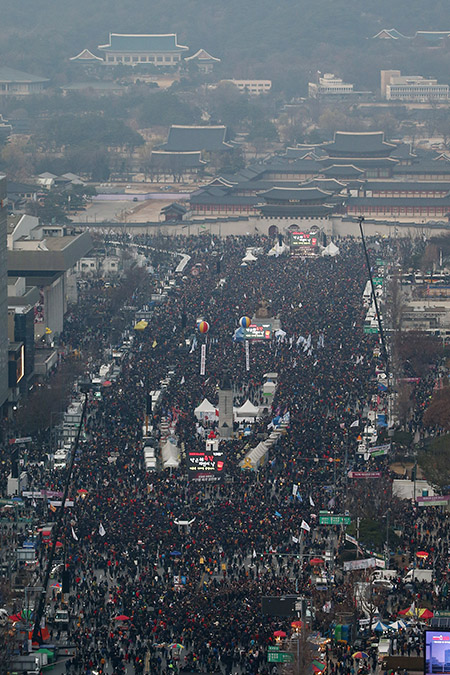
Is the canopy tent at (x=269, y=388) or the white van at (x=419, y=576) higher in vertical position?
the canopy tent at (x=269, y=388)

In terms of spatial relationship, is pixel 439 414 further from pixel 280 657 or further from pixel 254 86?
pixel 254 86

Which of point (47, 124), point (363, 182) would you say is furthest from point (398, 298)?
point (47, 124)

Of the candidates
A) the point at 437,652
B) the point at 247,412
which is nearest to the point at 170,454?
the point at 247,412

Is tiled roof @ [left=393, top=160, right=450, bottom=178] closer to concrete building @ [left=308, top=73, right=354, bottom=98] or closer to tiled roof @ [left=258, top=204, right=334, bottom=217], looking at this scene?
tiled roof @ [left=258, top=204, right=334, bottom=217]

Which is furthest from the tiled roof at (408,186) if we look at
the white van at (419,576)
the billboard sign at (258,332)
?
the white van at (419,576)

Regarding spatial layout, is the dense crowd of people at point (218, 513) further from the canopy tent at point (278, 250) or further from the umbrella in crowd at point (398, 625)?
the canopy tent at point (278, 250)

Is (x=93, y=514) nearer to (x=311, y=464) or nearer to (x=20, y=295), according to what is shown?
(x=311, y=464)

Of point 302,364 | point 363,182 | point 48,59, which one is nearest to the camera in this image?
point 302,364
